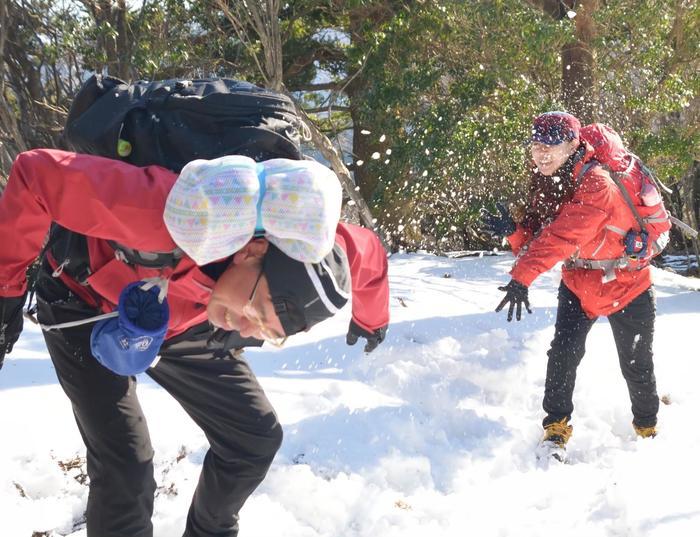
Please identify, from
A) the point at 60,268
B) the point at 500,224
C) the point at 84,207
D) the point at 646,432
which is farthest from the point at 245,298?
the point at 646,432

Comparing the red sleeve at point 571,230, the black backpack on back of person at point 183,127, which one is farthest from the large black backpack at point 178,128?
the red sleeve at point 571,230

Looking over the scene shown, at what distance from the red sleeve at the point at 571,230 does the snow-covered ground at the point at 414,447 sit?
104cm

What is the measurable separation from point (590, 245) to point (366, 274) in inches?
79.2

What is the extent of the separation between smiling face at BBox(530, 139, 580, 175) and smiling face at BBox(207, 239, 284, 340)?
2304mm

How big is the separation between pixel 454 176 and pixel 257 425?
23.0 ft

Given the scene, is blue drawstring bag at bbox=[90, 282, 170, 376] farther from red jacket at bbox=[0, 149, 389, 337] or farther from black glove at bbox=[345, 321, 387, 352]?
black glove at bbox=[345, 321, 387, 352]

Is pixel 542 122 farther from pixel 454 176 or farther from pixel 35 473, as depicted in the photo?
pixel 454 176

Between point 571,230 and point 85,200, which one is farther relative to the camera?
point 571,230

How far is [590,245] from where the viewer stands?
3666 millimetres

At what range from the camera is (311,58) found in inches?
452

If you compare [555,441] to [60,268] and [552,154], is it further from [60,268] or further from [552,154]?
[60,268]

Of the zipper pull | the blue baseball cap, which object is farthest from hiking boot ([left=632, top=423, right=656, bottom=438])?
the zipper pull

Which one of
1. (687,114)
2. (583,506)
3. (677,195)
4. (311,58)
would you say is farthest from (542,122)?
(677,195)

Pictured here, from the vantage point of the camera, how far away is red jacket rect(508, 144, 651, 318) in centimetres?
340
